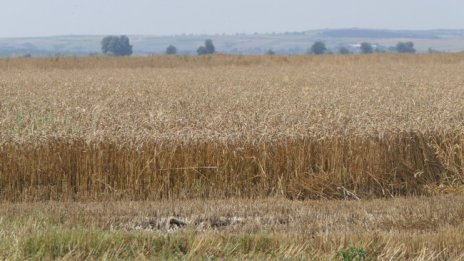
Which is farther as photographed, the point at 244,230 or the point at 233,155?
the point at 233,155

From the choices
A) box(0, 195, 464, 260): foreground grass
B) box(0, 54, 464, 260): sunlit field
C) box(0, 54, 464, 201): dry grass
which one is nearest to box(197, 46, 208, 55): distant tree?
box(0, 54, 464, 260): sunlit field

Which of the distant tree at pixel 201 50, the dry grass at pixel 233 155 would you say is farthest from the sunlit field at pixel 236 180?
the distant tree at pixel 201 50

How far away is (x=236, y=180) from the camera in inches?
509

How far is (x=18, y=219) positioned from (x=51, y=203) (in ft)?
7.29

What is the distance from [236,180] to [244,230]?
3.26 metres

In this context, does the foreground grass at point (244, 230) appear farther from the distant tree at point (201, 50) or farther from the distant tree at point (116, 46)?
the distant tree at point (116, 46)

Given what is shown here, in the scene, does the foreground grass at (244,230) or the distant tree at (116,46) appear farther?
the distant tree at (116,46)

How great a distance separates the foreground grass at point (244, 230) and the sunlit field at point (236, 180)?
0.02 meters

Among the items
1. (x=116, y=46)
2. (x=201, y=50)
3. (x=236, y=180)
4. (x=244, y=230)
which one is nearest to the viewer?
(x=244, y=230)

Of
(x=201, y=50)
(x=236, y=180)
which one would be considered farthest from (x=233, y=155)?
(x=201, y=50)

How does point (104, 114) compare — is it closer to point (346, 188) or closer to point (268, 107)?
point (268, 107)

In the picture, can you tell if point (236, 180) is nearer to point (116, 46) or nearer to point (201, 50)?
point (201, 50)

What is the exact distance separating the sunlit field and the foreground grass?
0.02 meters

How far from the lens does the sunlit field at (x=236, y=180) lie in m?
8.30
